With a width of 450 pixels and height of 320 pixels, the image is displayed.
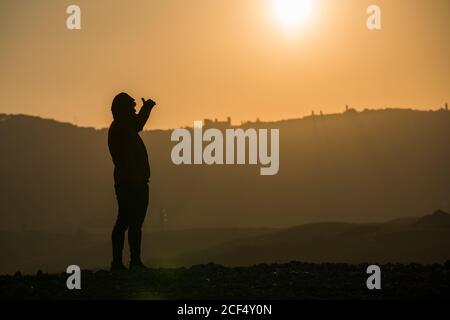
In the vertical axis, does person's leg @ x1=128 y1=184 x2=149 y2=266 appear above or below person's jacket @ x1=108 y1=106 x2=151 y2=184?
below

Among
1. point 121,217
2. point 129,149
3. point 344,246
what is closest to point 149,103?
point 129,149

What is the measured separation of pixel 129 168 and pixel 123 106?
4.53 feet

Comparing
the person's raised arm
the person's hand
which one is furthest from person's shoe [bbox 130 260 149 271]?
the person's hand

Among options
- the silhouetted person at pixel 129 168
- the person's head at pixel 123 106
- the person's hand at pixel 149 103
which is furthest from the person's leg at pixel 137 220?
the person's hand at pixel 149 103

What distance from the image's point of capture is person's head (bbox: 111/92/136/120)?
2317 cm

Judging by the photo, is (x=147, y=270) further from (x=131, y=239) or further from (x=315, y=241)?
(x=315, y=241)

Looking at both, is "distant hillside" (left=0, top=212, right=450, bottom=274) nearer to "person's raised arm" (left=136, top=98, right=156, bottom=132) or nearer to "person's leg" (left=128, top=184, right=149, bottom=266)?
"person's leg" (left=128, top=184, right=149, bottom=266)

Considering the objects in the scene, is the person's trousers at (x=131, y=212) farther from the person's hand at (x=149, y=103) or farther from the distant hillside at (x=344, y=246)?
the distant hillside at (x=344, y=246)

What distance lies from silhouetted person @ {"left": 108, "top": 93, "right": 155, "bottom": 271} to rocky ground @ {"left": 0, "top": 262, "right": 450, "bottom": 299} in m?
1.88

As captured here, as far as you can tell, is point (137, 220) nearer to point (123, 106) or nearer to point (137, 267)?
point (137, 267)

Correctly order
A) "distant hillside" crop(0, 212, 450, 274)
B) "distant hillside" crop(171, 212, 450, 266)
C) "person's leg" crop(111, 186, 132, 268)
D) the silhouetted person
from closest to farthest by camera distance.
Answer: "person's leg" crop(111, 186, 132, 268) → the silhouetted person → "distant hillside" crop(171, 212, 450, 266) → "distant hillside" crop(0, 212, 450, 274)

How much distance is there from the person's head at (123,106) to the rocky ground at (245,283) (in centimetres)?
376
